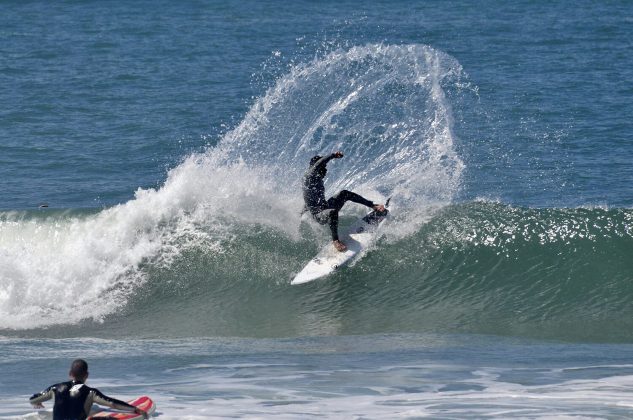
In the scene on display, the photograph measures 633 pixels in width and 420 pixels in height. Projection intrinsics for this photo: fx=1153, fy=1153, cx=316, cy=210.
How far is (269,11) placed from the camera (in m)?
41.0

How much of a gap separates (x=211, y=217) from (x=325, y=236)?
215 cm

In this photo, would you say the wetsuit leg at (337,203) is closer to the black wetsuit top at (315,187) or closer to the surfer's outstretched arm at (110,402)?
the black wetsuit top at (315,187)

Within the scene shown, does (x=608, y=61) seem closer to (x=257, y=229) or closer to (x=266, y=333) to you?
(x=257, y=229)

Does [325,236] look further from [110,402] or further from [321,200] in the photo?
[110,402]

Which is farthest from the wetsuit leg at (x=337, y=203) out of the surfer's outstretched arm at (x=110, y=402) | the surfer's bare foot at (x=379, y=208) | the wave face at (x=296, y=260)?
the surfer's outstretched arm at (x=110, y=402)

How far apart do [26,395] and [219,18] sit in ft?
96.7

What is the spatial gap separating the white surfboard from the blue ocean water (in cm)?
18

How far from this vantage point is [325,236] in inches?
731

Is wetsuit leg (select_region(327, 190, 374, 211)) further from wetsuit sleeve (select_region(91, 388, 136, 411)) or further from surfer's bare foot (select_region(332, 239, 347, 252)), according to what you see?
wetsuit sleeve (select_region(91, 388, 136, 411))

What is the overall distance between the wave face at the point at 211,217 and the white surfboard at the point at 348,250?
1.49 feet

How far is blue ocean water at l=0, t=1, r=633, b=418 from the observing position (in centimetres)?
1307

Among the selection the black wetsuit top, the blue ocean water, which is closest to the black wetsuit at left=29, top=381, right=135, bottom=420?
the blue ocean water

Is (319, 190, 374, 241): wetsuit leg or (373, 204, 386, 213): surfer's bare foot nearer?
(319, 190, 374, 241): wetsuit leg

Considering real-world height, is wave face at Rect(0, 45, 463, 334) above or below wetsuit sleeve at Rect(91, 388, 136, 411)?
above
